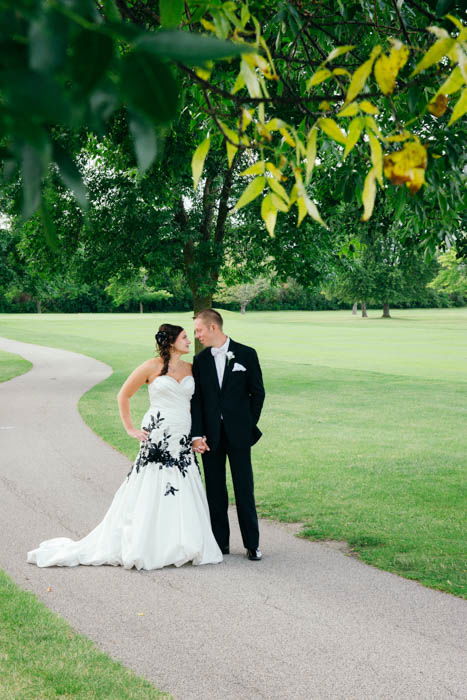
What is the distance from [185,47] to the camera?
41.2 inches

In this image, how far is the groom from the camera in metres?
7.10

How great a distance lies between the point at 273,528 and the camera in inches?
332

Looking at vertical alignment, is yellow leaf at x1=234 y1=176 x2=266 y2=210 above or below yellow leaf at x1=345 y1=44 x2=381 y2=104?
below

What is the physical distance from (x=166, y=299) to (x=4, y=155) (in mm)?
110809

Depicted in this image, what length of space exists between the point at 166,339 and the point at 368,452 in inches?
290

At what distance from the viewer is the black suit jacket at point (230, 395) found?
280 inches

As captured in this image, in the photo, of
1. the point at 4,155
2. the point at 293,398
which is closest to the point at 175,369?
the point at 4,155

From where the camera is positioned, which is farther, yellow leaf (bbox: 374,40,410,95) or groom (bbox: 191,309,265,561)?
groom (bbox: 191,309,265,561)

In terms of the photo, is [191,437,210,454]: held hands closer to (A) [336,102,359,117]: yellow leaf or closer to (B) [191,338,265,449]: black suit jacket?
(B) [191,338,265,449]: black suit jacket

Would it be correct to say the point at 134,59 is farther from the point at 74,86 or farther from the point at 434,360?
the point at 434,360

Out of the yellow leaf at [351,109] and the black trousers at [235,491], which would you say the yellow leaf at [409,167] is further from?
the black trousers at [235,491]

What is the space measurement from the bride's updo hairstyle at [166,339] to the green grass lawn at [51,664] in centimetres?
251

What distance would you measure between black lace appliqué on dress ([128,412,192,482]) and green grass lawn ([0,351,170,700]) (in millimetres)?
1752

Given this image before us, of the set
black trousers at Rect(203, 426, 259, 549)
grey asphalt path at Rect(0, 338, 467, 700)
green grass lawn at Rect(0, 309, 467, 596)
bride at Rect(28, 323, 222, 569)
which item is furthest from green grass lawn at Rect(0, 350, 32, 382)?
black trousers at Rect(203, 426, 259, 549)
